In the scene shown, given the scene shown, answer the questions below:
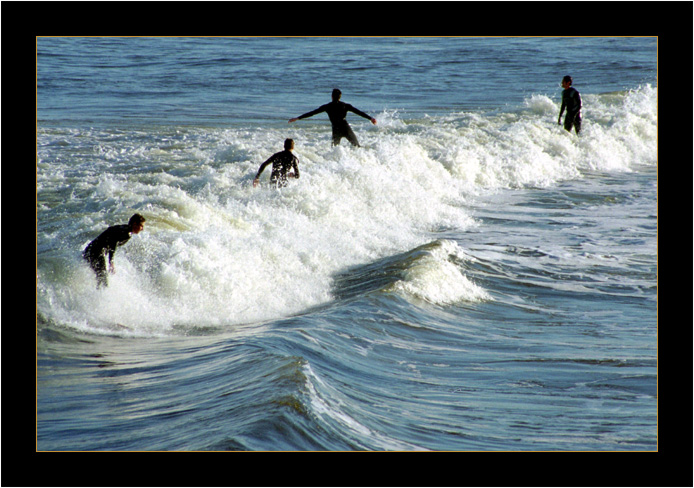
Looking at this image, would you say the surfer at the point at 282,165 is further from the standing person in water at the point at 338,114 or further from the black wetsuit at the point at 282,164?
the standing person in water at the point at 338,114

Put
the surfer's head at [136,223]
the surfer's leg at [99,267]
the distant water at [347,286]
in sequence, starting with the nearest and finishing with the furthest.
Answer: the distant water at [347,286]
the surfer's head at [136,223]
the surfer's leg at [99,267]

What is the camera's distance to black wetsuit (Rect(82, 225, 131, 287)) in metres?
7.41

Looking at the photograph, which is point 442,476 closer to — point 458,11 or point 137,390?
point 137,390

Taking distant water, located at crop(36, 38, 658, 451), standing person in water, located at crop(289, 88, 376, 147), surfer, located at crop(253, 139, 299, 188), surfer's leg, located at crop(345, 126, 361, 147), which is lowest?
distant water, located at crop(36, 38, 658, 451)

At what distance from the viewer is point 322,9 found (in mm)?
5699

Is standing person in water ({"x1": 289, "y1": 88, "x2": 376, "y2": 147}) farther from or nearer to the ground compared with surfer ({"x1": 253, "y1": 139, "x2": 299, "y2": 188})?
farther from the ground

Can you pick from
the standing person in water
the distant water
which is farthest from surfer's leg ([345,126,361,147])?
the distant water

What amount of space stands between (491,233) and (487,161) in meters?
6.05

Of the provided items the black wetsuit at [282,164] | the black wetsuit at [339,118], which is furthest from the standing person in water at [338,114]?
the black wetsuit at [282,164]

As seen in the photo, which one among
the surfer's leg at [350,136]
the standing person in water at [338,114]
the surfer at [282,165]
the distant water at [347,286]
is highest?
the standing person in water at [338,114]

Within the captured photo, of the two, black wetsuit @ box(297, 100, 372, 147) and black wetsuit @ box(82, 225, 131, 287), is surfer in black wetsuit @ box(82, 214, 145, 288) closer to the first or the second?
black wetsuit @ box(82, 225, 131, 287)

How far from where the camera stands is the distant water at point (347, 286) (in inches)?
208

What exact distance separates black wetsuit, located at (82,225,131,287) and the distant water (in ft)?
0.58

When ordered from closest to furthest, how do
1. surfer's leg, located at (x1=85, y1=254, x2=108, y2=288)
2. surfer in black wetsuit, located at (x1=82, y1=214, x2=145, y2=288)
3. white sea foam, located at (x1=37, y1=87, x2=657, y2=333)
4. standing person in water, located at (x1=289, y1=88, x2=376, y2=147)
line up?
surfer in black wetsuit, located at (x1=82, y1=214, x2=145, y2=288)
surfer's leg, located at (x1=85, y1=254, x2=108, y2=288)
white sea foam, located at (x1=37, y1=87, x2=657, y2=333)
standing person in water, located at (x1=289, y1=88, x2=376, y2=147)
